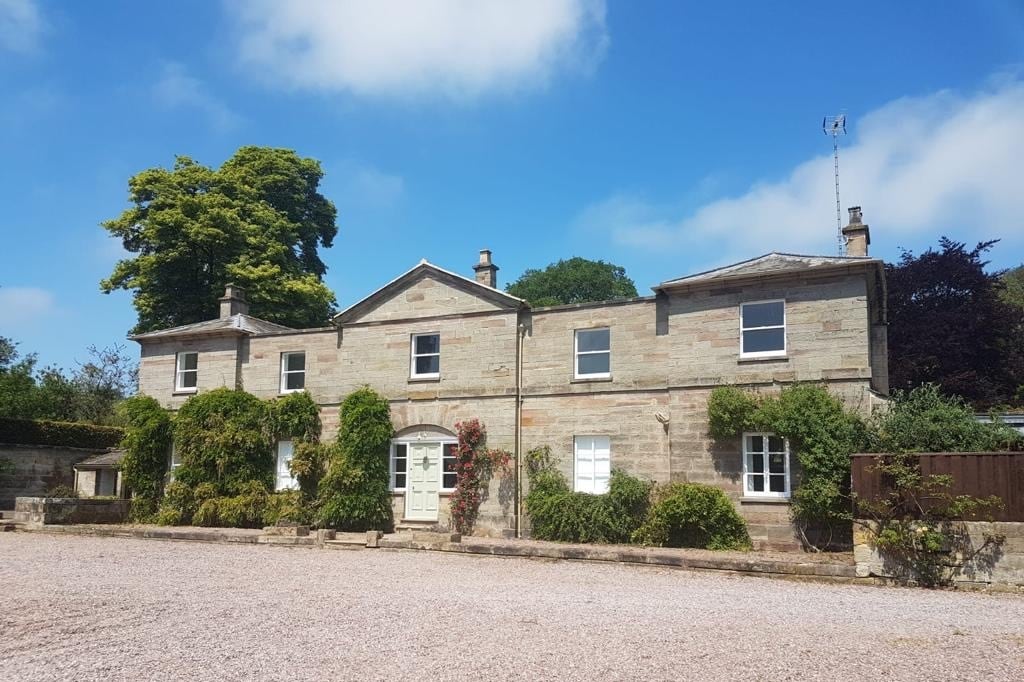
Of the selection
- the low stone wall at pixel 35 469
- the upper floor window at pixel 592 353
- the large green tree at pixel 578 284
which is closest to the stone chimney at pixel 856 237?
the upper floor window at pixel 592 353

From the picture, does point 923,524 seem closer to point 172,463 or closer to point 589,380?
point 589,380

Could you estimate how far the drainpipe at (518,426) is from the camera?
838 inches

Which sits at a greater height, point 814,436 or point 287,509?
point 814,436

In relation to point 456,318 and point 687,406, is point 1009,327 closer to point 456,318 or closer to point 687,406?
point 687,406

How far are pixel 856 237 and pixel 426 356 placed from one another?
38.7ft

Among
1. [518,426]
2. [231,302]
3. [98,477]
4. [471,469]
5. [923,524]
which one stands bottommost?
[923,524]

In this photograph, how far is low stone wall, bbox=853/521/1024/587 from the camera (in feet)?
43.6

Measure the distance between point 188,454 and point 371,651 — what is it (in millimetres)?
17811

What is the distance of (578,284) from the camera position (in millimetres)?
57875

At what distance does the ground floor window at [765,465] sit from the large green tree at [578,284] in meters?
37.5

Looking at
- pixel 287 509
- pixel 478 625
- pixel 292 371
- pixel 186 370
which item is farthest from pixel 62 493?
pixel 478 625

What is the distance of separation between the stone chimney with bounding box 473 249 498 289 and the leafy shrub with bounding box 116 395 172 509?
1079 centimetres

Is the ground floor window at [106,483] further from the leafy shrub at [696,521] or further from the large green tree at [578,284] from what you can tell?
the large green tree at [578,284]

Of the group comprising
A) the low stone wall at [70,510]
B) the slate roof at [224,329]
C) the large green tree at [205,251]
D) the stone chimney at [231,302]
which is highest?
the large green tree at [205,251]
